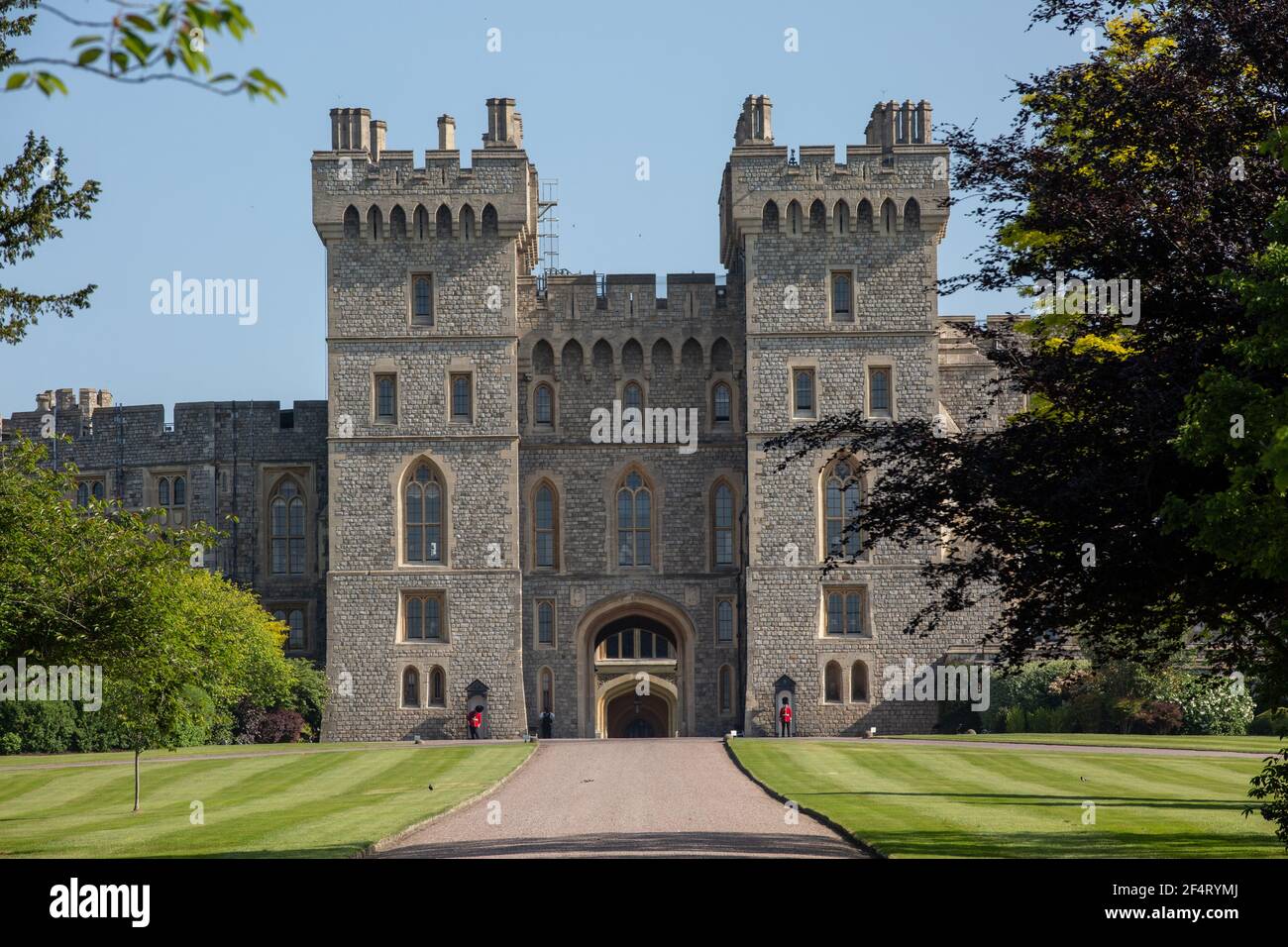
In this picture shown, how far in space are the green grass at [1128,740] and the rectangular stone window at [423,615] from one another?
1238 centimetres

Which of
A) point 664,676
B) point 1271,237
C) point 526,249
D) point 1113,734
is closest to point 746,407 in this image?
point 526,249

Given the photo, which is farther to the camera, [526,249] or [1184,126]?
[526,249]

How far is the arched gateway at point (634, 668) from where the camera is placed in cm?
5253

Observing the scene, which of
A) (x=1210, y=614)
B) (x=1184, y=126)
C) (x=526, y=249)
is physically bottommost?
(x=1210, y=614)

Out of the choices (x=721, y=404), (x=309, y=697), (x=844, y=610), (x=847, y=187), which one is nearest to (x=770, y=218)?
(x=847, y=187)

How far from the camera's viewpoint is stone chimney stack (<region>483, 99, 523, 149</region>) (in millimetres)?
52500

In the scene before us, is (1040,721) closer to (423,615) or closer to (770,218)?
(770,218)

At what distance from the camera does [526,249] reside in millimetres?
55812

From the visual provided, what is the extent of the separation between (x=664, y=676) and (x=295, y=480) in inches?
Result: 841

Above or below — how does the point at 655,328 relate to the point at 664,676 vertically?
above

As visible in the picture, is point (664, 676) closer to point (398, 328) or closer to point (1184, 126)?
point (398, 328)

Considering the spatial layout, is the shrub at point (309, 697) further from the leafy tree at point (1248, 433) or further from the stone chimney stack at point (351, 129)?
the leafy tree at point (1248, 433)

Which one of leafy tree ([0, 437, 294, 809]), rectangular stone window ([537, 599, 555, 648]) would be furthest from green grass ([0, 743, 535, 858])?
rectangular stone window ([537, 599, 555, 648])

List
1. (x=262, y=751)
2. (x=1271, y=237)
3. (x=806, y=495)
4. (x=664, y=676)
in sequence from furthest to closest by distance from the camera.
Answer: (x=664, y=676), (x=806, y=495), (x=262, y=751), (x=1271, y=237)
